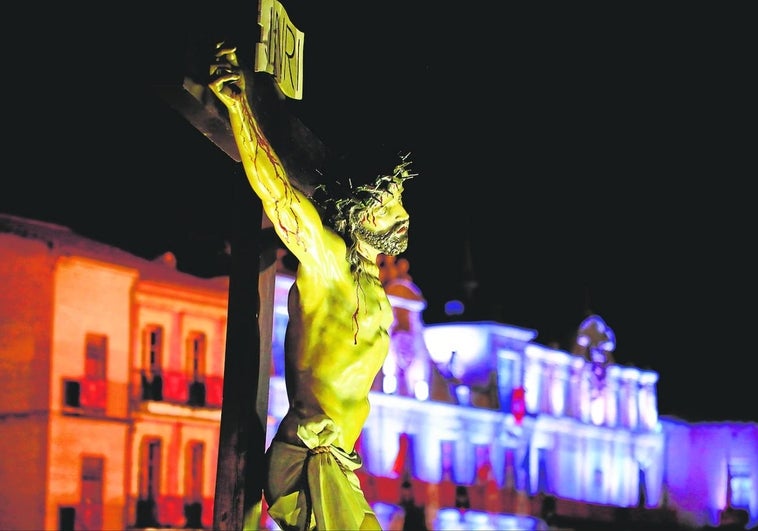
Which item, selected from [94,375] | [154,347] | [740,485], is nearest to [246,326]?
[94,375]

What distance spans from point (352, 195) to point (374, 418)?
1164 inches

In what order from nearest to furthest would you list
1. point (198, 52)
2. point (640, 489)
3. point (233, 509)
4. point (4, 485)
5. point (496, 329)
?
point (198, 52) < point (233, 509) < point (4, 485) < point (496, 329) < point (640, 489)

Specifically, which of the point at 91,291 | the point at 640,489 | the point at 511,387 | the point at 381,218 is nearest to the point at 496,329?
the point at 511,387

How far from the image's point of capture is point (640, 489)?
5075 centimetres

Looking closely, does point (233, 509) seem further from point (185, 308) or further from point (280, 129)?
point (185, 308)

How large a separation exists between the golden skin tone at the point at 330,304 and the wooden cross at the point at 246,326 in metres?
0.12

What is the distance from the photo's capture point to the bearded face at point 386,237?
5941 millimetres

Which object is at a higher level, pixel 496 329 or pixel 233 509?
pixel 496 329

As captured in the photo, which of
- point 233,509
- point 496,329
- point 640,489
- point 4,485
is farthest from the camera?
point 640,489

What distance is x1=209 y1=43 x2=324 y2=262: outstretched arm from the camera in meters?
5.10

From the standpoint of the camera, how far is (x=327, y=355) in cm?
572

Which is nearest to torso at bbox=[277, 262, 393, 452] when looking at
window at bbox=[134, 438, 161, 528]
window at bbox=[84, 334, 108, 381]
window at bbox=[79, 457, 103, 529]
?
window at bbox=[79, 457, 103, 529]

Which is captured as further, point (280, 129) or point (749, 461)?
point (749, 461)

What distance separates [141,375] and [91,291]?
2251 millimetres
